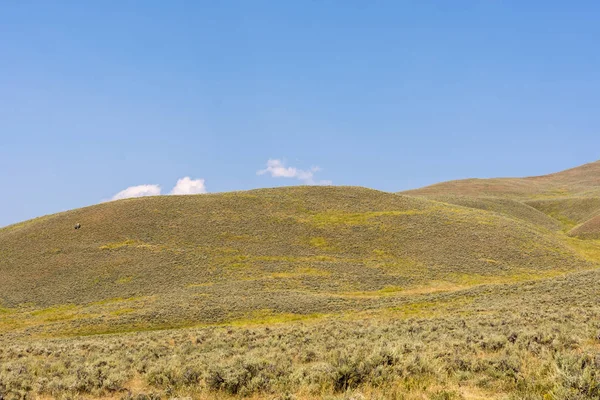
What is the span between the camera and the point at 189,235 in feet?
237

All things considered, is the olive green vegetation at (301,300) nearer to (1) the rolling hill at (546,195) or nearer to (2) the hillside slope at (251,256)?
(2) the hillside slope at (251,256)

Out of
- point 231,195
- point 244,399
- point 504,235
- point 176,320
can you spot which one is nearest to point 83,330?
point 176,320

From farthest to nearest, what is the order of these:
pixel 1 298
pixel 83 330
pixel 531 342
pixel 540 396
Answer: pixel 1 298, pixel 83 330, pixel 531 342, pixel 540 396

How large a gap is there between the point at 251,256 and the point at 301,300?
21723 mm

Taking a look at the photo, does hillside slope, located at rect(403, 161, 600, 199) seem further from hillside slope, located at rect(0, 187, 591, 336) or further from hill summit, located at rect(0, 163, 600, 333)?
hillside slope, located at rect(0, 187, 591, 336)

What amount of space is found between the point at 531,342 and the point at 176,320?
111 feet

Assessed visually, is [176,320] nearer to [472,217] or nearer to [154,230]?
[154,230]

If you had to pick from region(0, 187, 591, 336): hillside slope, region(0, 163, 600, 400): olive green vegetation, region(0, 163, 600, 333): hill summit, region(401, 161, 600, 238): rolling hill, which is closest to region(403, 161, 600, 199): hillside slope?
region(401, 161, 600, 238): rolling hill

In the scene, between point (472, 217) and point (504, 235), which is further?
point (472, 217)

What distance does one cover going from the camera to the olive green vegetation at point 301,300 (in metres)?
10.8

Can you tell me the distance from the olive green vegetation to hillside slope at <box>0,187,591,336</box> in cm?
37

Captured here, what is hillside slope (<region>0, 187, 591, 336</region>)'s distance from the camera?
46.6m

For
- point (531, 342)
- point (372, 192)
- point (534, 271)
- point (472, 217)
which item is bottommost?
point (534, 271)

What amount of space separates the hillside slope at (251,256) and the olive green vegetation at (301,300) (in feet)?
1.22
